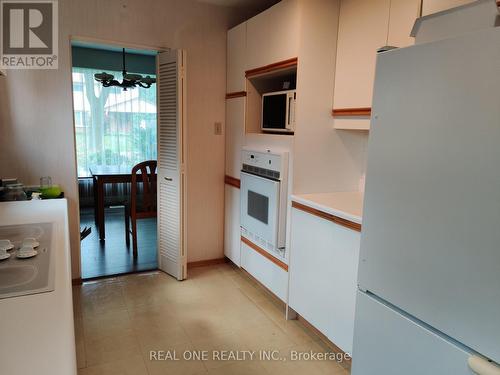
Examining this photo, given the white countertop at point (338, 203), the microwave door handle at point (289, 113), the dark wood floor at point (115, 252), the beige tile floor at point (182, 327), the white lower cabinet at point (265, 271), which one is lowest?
the beige tile floor at point (182, 327)

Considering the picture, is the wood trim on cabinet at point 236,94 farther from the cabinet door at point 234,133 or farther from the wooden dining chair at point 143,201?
the wooden dining chair at point 143,201

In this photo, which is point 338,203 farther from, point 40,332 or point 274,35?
point 40,332

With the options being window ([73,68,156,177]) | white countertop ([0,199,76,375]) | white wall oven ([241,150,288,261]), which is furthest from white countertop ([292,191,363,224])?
window ([73,68,156,177])

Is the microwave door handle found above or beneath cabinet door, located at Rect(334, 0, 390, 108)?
beneath

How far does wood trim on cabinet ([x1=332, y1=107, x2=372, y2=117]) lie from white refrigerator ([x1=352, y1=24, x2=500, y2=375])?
907 mm

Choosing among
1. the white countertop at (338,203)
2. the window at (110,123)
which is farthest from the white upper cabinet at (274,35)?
the window at (110,123)

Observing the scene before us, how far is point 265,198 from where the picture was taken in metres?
2.68

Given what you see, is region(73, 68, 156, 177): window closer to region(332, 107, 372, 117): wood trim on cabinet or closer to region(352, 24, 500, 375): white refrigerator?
region(332, 107, 372, 117): wood trim on cabinet

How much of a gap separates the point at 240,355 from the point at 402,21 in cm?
211

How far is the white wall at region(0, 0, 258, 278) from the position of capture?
2822 millimetres

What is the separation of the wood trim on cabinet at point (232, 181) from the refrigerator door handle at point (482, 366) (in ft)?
7.90

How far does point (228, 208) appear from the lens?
139 inches

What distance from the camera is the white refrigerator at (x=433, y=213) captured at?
38.2 inches

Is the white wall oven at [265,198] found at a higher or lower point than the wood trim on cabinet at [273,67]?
lower
